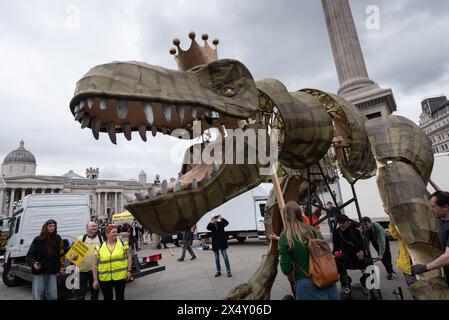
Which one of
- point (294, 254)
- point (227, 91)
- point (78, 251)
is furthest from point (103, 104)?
point (78, 251)

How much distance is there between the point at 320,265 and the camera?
241 cm

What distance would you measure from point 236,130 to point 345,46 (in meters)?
19.2

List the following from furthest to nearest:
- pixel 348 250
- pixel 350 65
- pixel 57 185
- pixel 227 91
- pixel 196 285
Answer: pixel 57 185
pixel 350 65
pixel 196 285
pixel 348 250
pixel 227 91

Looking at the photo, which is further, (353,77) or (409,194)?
(353,77)

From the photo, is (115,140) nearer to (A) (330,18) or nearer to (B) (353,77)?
(B) (353,77)

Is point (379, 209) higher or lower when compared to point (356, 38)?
lower

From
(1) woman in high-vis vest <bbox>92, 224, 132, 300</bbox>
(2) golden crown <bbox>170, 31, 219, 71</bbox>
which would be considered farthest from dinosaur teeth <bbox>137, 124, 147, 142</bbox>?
(1) woman in high-vis vest <bbox>92, 224, 132, 300</bbox>

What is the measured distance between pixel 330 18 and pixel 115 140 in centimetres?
2128

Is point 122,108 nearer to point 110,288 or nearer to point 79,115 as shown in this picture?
point 79,115

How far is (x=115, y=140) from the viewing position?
211 cm

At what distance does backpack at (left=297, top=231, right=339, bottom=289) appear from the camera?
2404 millimetres
